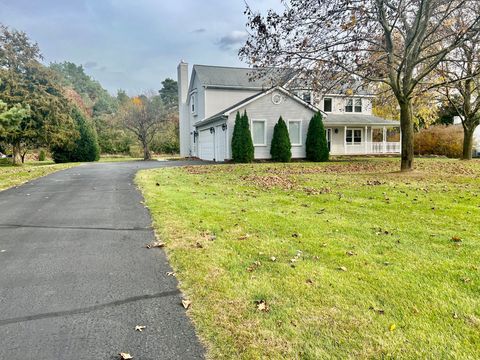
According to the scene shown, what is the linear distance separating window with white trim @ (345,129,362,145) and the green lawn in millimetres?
21628

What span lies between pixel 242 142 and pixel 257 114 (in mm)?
2446

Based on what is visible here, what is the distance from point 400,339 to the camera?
248cm

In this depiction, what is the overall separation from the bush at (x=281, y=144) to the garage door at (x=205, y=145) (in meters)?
4.86

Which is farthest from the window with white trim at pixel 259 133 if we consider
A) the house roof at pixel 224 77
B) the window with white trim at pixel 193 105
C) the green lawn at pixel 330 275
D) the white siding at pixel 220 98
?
the green lawn at pixel 330 275

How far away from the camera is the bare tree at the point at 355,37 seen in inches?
453

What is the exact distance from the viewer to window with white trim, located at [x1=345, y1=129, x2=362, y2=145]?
28703mm

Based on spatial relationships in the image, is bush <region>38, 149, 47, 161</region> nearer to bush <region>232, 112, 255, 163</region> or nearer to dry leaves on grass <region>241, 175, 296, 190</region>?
bush <region>232, 112, 255, 163</region>

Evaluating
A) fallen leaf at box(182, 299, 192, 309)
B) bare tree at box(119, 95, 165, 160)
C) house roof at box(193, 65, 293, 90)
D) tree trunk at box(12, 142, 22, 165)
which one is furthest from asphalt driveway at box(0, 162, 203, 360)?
bare tree at box(119, 95, 165, 160)

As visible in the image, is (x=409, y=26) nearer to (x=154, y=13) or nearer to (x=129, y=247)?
(x=154, y=13)

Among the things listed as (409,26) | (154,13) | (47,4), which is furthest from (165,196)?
(409,26)

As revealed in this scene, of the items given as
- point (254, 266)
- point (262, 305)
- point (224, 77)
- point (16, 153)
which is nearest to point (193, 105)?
point (224, 77)

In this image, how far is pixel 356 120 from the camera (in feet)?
90.2

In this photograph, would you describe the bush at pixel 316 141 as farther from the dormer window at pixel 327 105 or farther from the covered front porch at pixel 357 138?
the dormer window at pixel 327 105

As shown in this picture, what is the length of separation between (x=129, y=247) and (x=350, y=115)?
1082 inches
